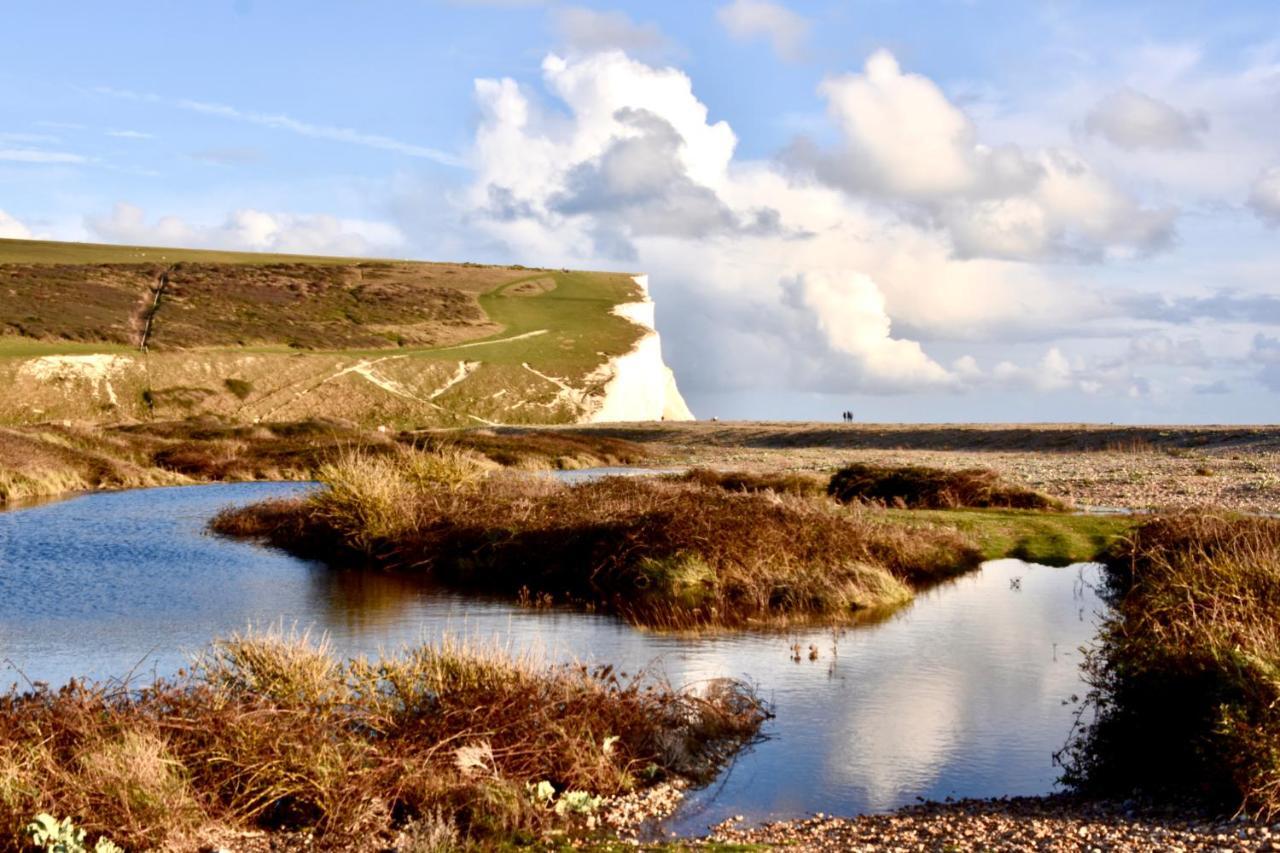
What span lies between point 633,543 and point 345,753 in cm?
1245

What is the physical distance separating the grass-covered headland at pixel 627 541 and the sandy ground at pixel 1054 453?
885cm

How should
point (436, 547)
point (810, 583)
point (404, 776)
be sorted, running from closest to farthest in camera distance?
point (404, 776) < point (810, 583) < point (436, 547)

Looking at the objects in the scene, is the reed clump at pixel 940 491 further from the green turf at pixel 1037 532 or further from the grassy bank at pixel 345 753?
the grassy bank at pixel 345 753

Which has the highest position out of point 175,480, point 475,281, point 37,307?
point 475,281

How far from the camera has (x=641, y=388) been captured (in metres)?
128

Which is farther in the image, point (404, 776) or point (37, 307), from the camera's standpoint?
point (37, 307)

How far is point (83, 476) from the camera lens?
44750 mm

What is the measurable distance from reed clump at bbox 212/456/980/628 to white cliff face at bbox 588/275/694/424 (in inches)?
3329

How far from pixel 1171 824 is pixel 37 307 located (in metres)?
114

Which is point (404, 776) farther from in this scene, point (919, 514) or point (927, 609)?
point (919, 514)

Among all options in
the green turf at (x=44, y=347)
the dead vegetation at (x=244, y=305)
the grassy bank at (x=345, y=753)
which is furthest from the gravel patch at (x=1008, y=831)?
the dead vegetation at (x=244, y=305)

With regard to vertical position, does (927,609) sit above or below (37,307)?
below

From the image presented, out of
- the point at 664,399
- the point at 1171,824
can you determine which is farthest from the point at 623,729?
the point at 664,399

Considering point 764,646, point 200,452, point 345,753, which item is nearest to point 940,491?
point 764,646
